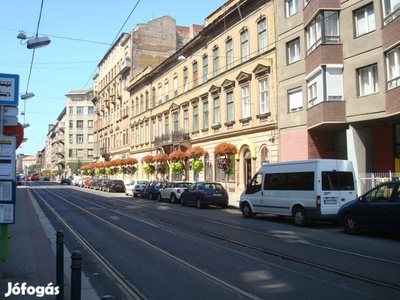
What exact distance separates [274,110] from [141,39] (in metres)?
35.2

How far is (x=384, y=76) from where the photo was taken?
59.6 ft

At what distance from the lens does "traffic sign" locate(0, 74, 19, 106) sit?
21.2ft

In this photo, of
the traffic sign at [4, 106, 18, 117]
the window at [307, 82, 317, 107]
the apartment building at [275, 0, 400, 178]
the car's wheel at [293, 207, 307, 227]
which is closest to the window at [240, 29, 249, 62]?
the apartment building at [275, 0, 400, 178]

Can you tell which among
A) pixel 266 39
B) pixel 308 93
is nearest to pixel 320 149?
pixel 308 93

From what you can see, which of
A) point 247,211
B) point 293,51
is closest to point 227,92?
point 293,51

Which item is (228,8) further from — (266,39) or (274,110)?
(274,110)

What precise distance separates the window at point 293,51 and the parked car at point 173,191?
10.2 meters

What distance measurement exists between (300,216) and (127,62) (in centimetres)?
4758

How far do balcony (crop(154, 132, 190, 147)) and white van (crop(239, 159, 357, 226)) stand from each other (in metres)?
21.9

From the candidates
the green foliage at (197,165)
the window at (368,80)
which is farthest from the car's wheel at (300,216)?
the green foliage at (197,165)

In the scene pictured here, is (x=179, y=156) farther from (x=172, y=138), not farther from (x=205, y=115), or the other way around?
(x=205, y=115)

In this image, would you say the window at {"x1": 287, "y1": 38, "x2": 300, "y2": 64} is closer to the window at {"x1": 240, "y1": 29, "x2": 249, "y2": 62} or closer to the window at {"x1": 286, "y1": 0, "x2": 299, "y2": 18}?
the window at {"x1": 286, "y1": 0, "x2": 299, "y2": 18}

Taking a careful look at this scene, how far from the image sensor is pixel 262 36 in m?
27.6

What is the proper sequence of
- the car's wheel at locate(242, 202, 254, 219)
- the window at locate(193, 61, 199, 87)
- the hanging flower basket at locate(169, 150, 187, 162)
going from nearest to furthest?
the car's wheel at locate(242, 202, 254, 219), the hanging flower basket at locate(169, 150, 187, 162), the window at locate(193, 61, 199, 87)
